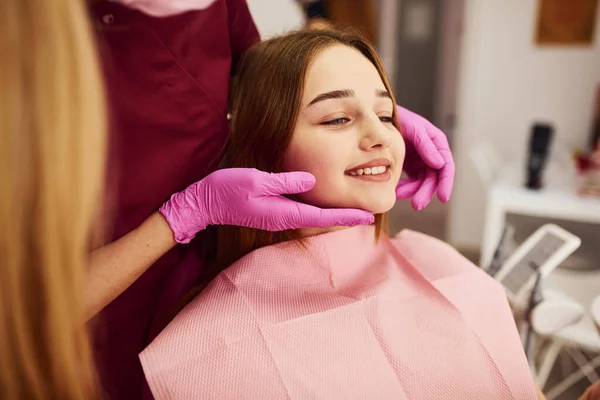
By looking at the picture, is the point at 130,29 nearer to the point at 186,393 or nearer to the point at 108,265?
the point at 108,265

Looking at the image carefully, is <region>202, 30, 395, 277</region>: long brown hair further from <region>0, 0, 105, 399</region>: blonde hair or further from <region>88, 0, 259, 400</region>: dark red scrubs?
<region>0, 0, 105, 399</region>: blonde hair

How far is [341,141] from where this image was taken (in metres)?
0.74

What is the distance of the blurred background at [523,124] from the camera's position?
1906mm

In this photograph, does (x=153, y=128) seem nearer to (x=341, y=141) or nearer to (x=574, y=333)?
(x=341, y=141)

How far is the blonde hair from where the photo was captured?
0.46 m

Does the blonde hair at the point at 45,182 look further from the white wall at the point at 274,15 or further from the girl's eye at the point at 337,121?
the white wall at the point at 274,15

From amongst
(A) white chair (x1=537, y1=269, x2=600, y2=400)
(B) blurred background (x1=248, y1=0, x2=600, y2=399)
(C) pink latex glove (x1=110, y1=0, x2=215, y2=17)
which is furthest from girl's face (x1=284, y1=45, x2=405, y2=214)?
(B) blurred background (x1=248, y1=0, x2=600, y2=399)

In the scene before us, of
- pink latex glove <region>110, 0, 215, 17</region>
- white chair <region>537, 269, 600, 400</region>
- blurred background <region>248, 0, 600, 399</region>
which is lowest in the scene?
white chair <region>537, 269, 600, 400</region>

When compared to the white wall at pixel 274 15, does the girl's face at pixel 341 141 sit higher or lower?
lower

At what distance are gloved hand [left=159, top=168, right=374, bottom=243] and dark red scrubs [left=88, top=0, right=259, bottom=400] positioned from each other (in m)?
0.06

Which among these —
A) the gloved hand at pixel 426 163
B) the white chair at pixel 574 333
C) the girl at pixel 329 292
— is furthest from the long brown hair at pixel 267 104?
the white chair at pixel 574 333

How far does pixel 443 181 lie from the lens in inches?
34.9

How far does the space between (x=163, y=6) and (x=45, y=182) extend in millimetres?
306

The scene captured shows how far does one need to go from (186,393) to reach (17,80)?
43cm
